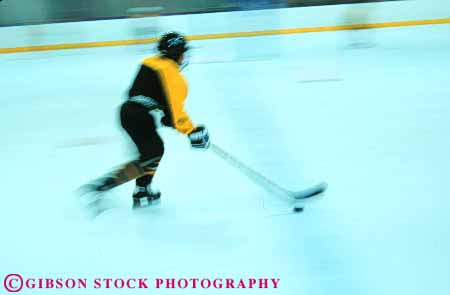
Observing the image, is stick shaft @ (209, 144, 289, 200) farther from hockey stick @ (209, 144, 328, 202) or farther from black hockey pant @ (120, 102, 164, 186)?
black hockey pant @ (120, 102, 164, 186)

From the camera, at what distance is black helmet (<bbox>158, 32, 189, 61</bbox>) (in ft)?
7.04

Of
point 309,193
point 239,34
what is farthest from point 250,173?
point 239,34

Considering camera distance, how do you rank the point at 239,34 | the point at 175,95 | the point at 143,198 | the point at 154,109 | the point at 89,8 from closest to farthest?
→ the point at 175,95, the point at 154,109, the point at 143,198, the point at 239,34, the point at 89,8

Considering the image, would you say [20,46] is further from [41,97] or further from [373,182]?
[373,182]

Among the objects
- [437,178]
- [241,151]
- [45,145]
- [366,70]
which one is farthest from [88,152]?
[366,70]

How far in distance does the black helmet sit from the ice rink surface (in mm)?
754

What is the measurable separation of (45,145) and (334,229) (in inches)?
82.2

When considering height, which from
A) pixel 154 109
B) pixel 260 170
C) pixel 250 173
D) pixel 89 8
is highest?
pixel 89 8

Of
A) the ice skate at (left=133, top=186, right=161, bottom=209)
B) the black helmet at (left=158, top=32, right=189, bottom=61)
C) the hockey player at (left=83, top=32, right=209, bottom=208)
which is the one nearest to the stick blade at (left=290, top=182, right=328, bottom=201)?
the hockey player at (left=83, top=32, right=209, bottom=208)

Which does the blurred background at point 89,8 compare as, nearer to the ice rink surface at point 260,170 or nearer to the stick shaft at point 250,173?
the ice rink surface at point 260,170

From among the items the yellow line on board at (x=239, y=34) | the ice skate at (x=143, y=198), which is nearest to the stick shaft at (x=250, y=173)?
the ice skate at (x=143, y=198)

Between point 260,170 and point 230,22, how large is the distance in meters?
3.01

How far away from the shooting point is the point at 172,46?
214 centimetres

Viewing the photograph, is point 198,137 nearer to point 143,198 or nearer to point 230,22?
point 143,198
